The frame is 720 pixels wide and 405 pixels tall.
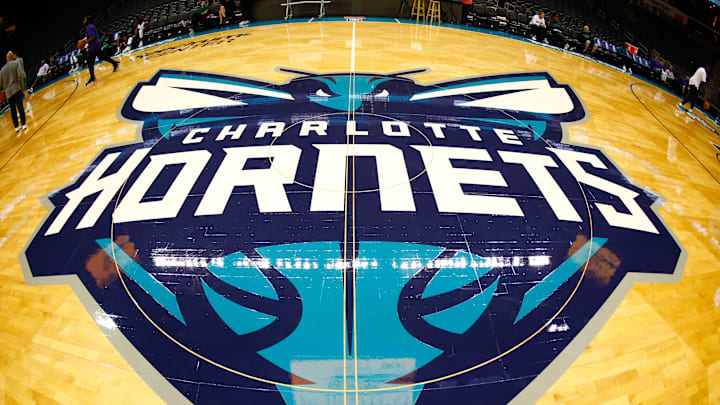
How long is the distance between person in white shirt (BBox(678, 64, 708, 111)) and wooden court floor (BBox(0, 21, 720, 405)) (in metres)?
0.29

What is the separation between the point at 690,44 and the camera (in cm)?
1187

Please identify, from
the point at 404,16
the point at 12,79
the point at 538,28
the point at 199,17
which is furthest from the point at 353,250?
the point at 404,16

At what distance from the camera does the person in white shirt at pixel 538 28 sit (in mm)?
11438

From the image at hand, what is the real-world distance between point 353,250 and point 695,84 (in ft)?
26.9

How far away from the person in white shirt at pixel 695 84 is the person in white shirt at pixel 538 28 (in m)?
4.21

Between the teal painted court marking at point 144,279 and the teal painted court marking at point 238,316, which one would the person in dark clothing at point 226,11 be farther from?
the teal painted court marking at point 238,316

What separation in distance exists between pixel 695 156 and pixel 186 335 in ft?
26.3

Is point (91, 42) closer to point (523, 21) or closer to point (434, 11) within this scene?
point (434, 11)

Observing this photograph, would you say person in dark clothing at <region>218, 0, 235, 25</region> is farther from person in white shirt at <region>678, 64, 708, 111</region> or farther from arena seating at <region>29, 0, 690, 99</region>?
person in white shirt at <region>678, 64, 708, 111</region>

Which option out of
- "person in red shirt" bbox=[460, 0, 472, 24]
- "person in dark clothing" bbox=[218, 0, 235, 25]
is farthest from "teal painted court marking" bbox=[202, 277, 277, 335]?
"person in red shirt" bbox=[460, 0, 472, 24]

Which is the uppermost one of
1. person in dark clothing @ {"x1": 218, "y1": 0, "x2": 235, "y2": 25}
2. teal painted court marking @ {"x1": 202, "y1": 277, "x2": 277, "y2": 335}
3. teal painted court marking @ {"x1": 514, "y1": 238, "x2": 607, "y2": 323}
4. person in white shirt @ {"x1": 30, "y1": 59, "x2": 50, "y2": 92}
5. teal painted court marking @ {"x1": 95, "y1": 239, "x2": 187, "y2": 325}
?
person in dark clothing @ {"x1": 218, "y1": 0, "x2": 235, "y2": 25}

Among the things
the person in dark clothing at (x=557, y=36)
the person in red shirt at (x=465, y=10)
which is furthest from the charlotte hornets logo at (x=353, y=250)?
the person in red shirt at (x=465, y=10)

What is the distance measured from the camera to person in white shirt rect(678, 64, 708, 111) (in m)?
8.02

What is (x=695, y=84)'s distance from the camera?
8.18 metres
